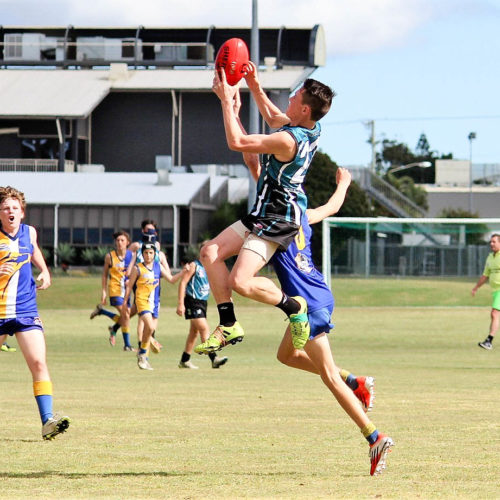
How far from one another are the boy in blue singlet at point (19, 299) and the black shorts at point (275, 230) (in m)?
2.05

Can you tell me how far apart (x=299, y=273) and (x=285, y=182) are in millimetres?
640

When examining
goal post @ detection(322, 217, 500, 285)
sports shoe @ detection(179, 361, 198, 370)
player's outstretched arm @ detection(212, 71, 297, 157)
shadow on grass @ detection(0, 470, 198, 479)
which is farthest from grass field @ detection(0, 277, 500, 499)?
goal post @ detection(322, 217, 500, 285)

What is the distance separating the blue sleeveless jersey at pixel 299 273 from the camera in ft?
28.3

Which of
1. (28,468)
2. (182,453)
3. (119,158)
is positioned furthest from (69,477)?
(119,158)

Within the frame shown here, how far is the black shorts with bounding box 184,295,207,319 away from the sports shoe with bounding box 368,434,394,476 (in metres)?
10.5

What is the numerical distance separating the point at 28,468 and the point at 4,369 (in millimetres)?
10455

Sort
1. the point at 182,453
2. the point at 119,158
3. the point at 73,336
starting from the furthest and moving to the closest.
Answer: the point at 119,158, the point at 73,336, the point at 182,453

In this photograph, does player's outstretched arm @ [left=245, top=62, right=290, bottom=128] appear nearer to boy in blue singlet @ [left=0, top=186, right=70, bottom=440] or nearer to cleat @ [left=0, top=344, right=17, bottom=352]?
boy in blue singlet @ [left=0, top=186, right=70, bottom=440]

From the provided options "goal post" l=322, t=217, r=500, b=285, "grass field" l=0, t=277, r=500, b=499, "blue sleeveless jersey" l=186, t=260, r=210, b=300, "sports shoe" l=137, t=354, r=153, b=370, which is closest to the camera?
"grass field" l=0, t=277, r=500, b=499

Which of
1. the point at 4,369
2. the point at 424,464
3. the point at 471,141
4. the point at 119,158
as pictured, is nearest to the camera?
the point at 424,464

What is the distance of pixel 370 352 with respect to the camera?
77.2 ft

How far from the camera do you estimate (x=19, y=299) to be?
975 cm

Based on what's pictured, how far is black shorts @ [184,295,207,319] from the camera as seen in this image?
742 inches

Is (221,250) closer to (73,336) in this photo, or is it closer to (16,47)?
(73,336)
